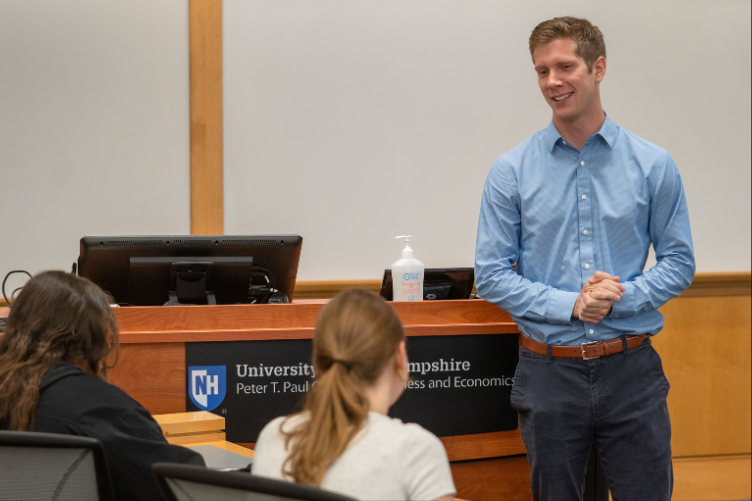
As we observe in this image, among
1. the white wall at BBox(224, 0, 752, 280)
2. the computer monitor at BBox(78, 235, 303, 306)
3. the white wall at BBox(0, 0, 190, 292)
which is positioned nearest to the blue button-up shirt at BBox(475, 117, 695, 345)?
the computer monitor at BBox(78, 235, 303, 306)

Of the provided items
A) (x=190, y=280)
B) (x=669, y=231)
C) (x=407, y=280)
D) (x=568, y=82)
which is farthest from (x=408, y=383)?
(x=568, y=82)

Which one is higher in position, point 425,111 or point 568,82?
point 425,111

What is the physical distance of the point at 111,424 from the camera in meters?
1.34

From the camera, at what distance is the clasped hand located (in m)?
1.85

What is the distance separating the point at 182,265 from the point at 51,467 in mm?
1124

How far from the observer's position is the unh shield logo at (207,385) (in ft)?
6.62

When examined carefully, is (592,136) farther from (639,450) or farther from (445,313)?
(639,450)

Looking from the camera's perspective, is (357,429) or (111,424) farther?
(111,424)

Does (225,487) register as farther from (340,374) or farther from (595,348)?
(595,348)

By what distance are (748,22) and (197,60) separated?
2.96 metres

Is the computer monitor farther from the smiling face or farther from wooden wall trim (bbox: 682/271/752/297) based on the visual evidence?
wooden wall trim (bbox: 682/271/752/297)

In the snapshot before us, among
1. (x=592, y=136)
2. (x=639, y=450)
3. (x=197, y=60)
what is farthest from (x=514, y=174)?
(x=197, y=60)

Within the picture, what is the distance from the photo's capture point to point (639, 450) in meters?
1.90

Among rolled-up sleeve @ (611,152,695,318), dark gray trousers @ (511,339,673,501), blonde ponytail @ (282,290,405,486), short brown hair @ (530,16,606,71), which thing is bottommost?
dark gray trousers @ (511,339,673,501)
